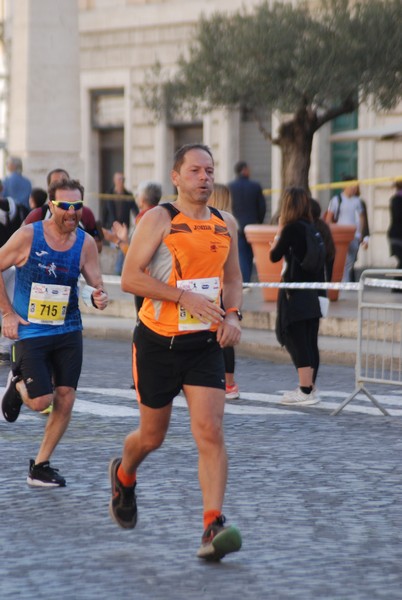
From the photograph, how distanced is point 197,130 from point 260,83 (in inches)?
353

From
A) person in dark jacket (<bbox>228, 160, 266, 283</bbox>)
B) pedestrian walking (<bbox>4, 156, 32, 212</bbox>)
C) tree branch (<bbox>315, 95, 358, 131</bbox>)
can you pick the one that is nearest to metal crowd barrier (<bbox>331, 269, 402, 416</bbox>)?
pedestrian walking (<bbox>4, 156, 32, 212</bbox>)

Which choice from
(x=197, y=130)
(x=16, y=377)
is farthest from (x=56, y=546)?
(x=197, y=130)

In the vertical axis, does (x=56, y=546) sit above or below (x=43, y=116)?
below

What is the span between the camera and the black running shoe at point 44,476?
8102mm

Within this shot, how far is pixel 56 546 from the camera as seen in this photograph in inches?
263

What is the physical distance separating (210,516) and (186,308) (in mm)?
810

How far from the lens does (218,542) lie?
6.29m

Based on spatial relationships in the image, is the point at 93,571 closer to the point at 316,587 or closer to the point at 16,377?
the point at 316,587

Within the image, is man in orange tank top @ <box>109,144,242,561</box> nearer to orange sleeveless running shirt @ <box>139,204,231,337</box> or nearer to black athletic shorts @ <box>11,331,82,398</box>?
orange sleeveless running shirt @ <box>139,204,231,337</box>

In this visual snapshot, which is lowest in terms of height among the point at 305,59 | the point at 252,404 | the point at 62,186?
the point at 252,404

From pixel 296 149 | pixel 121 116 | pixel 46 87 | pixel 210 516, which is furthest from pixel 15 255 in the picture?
pixel 121 116

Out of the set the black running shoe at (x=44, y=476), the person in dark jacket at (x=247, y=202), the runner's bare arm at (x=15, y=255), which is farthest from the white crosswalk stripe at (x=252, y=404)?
the person in dark jacket at (x=247, y=202)

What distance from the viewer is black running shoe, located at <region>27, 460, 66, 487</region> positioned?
8.10 metres

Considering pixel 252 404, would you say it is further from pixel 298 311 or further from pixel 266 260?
pixel 266 260
